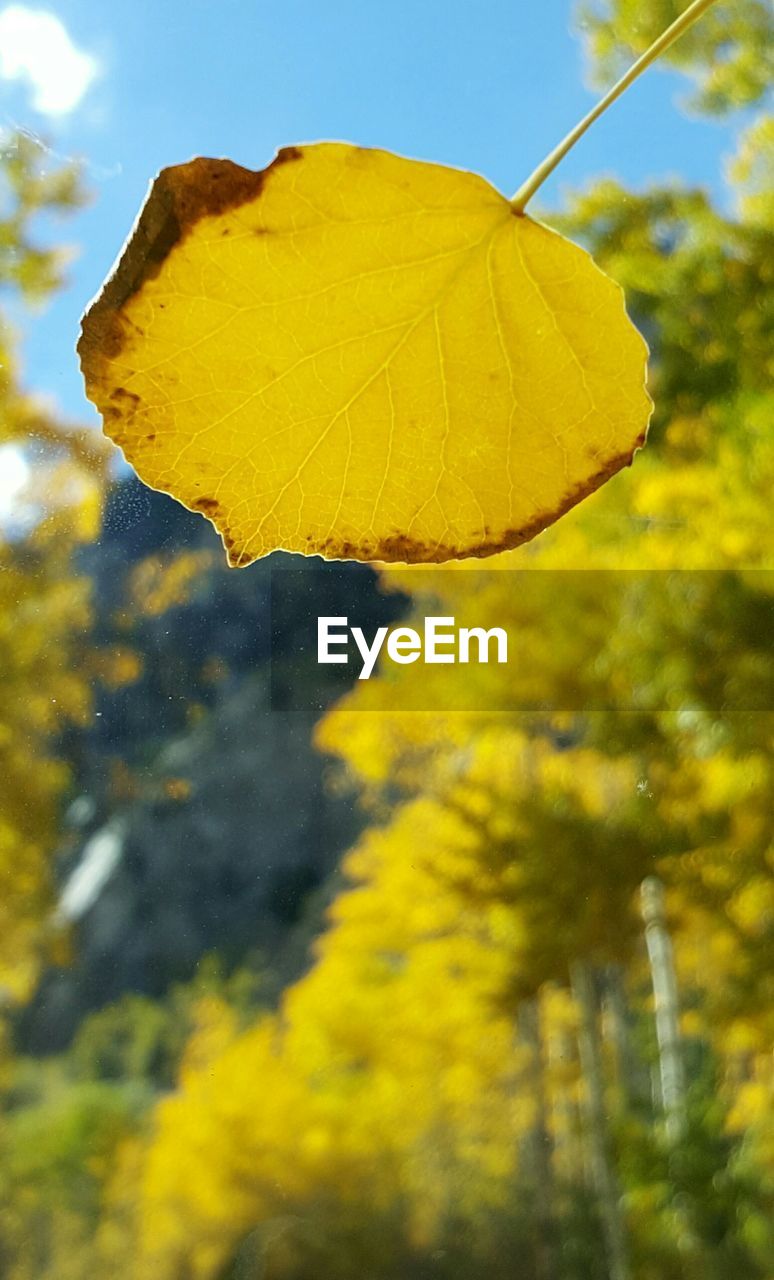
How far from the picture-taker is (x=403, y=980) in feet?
5.48

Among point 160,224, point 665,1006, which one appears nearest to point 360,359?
point 160,224

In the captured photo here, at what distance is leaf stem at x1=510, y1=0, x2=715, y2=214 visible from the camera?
0.14ft

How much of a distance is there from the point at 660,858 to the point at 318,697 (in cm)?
64

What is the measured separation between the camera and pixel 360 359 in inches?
1.9

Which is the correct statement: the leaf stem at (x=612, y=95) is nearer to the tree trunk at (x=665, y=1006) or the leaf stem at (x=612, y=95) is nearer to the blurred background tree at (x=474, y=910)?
the blurred background tree at (x=474, y=910)

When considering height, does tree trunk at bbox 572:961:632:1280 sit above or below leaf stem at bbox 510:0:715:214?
below

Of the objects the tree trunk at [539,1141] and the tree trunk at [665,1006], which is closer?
the tree trunk at [665,1006]

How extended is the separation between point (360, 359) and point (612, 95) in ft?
0.05

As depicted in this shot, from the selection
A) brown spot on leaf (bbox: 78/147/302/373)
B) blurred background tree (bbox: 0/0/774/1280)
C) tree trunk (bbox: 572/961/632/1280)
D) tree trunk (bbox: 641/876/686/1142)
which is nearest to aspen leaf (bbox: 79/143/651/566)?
brown spot on leaf (bbox: 78/147/302/373)

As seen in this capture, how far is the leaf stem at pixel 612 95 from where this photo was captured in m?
0.04

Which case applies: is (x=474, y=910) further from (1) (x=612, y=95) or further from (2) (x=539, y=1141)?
(1) (x=612, y=95)

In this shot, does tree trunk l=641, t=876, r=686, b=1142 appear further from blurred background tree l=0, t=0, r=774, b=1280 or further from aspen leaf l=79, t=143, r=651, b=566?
aspen leaf l=79, t=143, r=651, b=566

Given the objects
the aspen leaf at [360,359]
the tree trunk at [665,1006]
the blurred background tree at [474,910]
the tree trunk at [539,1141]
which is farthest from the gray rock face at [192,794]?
the aspen leaf at [360,359]

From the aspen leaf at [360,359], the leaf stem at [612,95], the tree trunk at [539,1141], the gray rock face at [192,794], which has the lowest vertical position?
the tree trunk at [539,1141]
